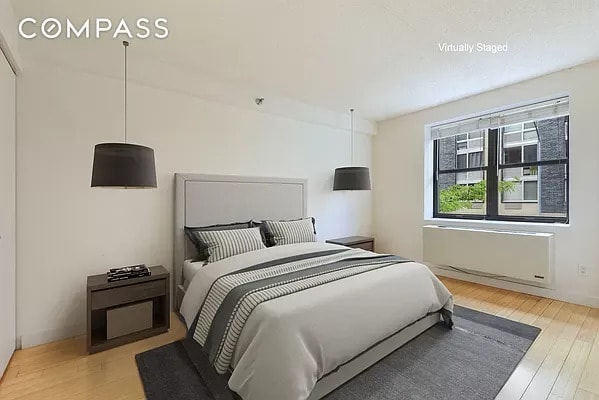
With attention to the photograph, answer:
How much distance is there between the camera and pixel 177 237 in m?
3.01

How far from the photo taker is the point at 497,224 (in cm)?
379

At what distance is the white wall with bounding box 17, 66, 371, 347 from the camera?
2.38 m

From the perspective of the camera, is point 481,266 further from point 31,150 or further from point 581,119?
point 31,150

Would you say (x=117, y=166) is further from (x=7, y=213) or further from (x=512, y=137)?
(x=512, y=137)

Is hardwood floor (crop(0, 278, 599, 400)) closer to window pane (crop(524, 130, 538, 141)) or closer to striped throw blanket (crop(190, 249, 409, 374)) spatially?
striped throw blanket (crop(190, 249, 409, 374))

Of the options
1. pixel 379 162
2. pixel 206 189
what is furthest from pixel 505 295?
pixel 206 189

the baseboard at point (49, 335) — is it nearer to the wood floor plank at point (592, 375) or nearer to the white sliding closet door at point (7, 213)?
the white sliding closet door at point (7, 213)

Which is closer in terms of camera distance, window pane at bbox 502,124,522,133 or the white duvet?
the white duvet

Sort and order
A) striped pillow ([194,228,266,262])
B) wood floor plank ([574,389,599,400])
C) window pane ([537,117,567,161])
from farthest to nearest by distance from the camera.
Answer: window pane ([537,117,567,161])
striped pillow ([194,228,266,262])
wood floor plank ([574,389,599,400])

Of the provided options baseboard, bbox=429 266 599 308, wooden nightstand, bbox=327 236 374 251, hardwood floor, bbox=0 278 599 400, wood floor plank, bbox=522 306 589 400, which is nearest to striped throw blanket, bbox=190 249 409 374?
hardwood floor, bbox=0 278 599 400

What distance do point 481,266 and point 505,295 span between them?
400 millimetres

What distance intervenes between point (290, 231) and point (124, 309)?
175cm

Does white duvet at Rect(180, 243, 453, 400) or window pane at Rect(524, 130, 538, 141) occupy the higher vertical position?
window pane at Rect(524, 130, 538, 141)

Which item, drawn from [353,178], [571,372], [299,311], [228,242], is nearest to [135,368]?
[228,242]
